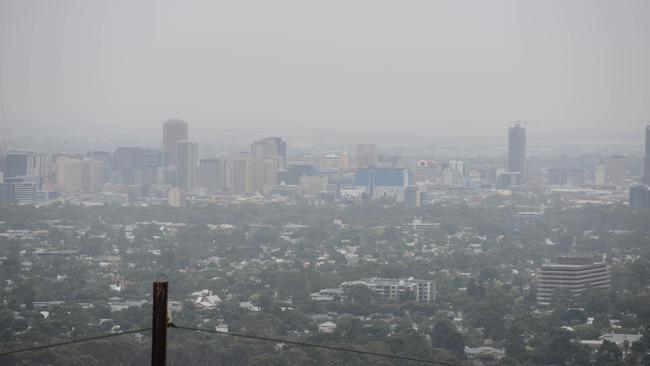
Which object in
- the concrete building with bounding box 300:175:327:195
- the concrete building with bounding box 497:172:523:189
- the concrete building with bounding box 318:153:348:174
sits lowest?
the concrete building with bounding box 300:175:327:195

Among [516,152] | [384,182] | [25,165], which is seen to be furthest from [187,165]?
[516,152]

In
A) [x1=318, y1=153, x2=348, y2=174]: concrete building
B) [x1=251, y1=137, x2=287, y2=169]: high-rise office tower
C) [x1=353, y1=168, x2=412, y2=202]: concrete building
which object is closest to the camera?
[x1=353, y1=168, x2=412, y2=202]: concrete building

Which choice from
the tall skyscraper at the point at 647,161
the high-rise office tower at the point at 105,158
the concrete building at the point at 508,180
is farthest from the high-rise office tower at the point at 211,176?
the tall skyscraper at the point at 647,161

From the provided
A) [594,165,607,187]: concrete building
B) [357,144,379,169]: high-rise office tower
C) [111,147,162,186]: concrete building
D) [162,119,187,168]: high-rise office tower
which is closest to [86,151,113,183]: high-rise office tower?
[111,147,162,186]: concrete building

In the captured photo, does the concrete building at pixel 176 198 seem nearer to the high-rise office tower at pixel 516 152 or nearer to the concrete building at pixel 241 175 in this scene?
the concrete building at pixel 241 175

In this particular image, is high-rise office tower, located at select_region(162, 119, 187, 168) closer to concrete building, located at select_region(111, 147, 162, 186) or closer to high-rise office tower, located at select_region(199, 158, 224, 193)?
concrete building, located at select_region(111, 147, 162, 186)

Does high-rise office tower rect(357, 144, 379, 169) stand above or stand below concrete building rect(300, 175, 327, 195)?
above
